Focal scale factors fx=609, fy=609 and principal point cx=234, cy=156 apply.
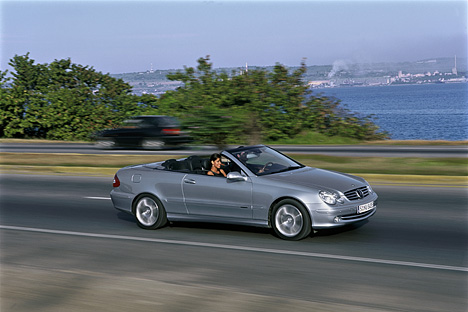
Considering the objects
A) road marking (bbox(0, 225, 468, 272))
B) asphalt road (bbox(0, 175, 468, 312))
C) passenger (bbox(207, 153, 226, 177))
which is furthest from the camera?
passenger (bbox(207, 153, 226, 177))

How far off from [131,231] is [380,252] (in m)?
4.26

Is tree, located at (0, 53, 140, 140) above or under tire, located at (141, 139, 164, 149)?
above

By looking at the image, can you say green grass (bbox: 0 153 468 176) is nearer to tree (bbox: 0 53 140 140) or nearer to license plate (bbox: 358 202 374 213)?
license plate (bbox: 358 202 374 213)

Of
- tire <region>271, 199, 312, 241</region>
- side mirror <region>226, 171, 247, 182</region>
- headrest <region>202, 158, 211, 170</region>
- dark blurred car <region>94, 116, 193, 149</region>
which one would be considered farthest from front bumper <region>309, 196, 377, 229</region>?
dark blurred car <region>94, 116, 193, 149</region>

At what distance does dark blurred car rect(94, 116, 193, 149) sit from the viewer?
27328 mm

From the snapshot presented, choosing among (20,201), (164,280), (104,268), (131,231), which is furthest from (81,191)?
(164,280)

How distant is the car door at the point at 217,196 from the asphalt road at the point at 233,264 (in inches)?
15.1

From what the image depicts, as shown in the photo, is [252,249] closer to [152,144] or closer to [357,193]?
[357,193]

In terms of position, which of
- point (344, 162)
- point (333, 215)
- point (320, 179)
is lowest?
point (344, 162)

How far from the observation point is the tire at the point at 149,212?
10.1 m

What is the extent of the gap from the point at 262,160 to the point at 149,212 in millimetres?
2119

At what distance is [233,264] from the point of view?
769 centimetres

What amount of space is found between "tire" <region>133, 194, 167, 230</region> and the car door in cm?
58

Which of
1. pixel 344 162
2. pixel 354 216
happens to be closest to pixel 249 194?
pixel 354 216
